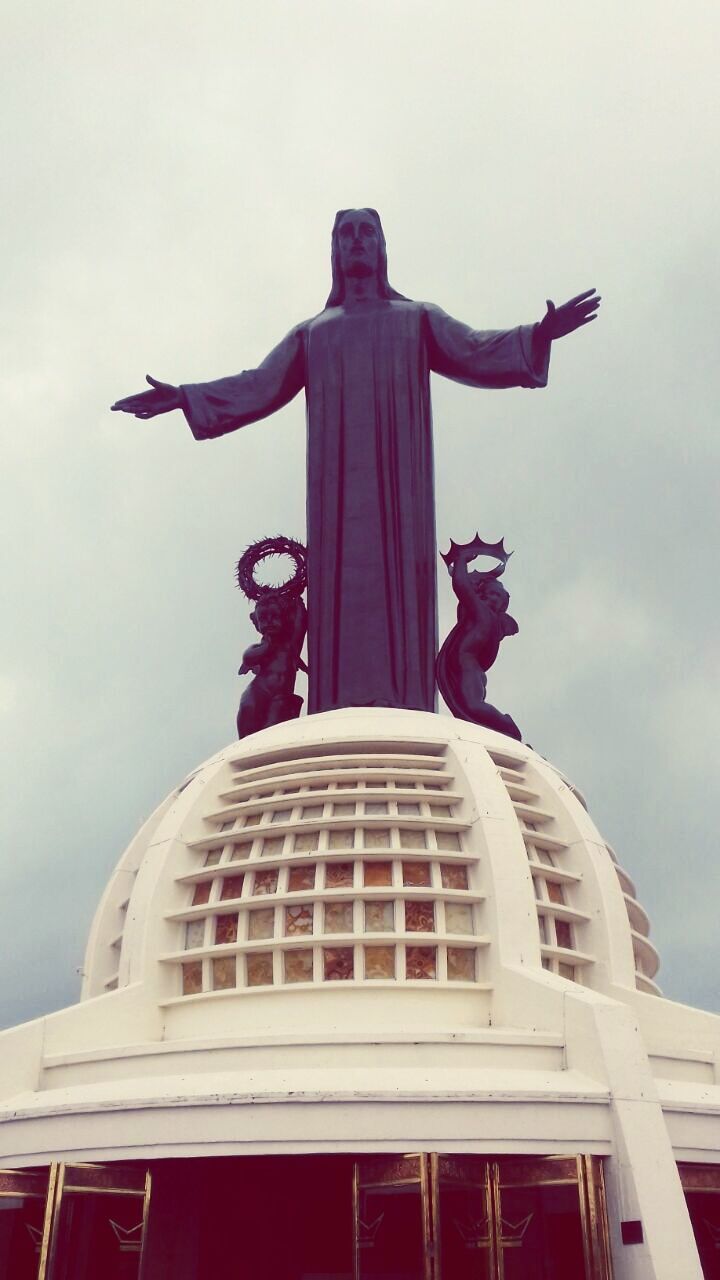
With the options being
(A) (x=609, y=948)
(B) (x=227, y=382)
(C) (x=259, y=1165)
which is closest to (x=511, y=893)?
(A) (x=609, y=948)

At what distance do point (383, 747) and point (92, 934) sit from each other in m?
5.59

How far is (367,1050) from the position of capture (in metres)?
15.5

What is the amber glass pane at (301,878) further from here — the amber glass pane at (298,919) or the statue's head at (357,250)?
the statue's head at (357,250)

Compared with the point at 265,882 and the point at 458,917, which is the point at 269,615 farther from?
the point at 458,917

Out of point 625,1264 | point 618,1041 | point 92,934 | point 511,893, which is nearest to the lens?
point 625,1264

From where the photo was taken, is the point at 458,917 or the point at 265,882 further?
the point at 265,882

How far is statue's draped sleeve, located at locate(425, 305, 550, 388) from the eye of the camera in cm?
2605

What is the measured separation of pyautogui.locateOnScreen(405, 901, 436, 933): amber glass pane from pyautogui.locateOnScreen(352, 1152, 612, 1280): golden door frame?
398cm

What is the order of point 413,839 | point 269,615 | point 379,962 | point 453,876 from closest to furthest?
point 379,962 < point 453,876 < point 413,839 < point 269,615

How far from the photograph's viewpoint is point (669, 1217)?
1417cm

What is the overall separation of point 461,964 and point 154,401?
15.0m

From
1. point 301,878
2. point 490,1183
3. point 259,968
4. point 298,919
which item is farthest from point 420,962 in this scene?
point 490,1183

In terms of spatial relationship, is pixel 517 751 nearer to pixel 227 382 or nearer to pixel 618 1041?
pixel 618 1041

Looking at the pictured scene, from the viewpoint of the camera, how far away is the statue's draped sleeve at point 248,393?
91.9 feet
